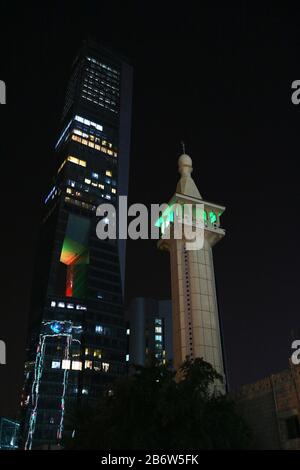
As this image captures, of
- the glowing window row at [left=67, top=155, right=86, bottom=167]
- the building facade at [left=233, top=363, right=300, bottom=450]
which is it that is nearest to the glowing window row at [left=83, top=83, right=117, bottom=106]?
the glowing window row at [left=67, top=155, right=86, bottom=167]

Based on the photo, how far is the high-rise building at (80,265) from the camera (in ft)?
371

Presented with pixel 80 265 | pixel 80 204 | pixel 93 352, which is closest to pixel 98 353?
pixel 93 352

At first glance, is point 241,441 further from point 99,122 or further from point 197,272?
point 99,122

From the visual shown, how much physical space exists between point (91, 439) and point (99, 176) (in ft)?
406

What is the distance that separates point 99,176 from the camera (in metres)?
154

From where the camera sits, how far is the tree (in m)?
32.5

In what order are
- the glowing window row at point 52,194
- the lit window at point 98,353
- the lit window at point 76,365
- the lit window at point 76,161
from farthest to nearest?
the lit window at point 76,161 < the glowing window row at point 52,194 < the lit window at point 98,353 < the lit window at point 76,365

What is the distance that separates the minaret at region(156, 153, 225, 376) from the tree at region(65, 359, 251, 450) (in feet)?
64.6

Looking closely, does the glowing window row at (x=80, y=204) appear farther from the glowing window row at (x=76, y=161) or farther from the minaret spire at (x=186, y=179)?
the minaret spire at (x=186, y=179)

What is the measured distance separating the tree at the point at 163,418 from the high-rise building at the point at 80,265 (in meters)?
72.4

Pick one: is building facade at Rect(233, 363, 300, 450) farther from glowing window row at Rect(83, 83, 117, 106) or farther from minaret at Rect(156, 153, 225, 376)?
glowing window row at Rect(83, 83, 117, 106)

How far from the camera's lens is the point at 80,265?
465ft

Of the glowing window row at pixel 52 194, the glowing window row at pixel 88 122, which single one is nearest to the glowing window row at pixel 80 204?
the glowing window row at pixel 52 194

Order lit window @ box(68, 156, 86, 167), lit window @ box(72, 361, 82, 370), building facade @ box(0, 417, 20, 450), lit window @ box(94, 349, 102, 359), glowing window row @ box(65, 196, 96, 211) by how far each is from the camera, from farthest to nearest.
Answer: lit window @ box(68, 156, 86, 167), glowing window row @ box(65, 196, 96, 211), lit window @ box(94, 349, 102, 359), lit window @ box(72, 361, 82, 370), building facade @ box(0, 417, 20, 450)
